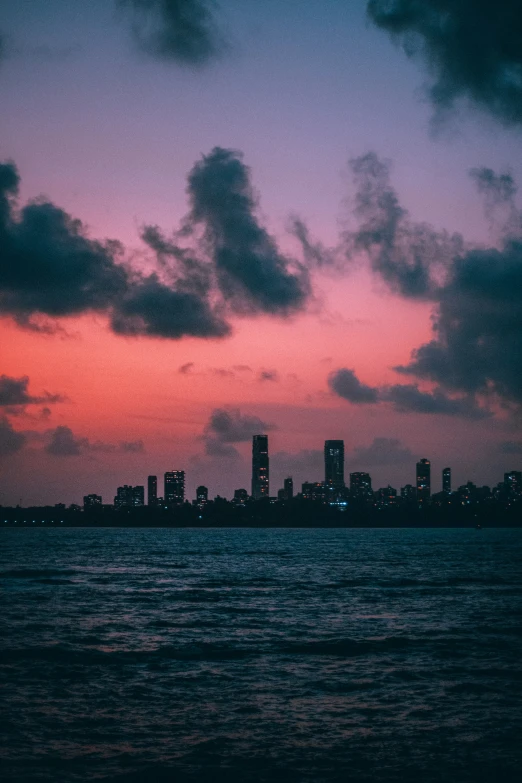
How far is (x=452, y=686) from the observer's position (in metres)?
27.9

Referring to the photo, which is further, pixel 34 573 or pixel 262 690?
pixel 34 573

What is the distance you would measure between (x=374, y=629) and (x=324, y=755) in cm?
2501

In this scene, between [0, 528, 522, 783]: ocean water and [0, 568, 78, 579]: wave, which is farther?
[0, 568, 78, 579]: wave

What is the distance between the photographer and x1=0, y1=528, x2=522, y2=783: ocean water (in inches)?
739

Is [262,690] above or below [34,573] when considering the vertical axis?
→ above

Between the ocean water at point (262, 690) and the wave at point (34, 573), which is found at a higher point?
the ocean water at point (262, 690)

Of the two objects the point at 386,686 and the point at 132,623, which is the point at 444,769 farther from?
the point at 132,623

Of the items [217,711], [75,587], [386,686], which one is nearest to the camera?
[217,711]

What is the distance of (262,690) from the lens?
27.1 metres

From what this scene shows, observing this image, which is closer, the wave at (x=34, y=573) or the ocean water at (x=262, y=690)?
the ocean water at (x=262, y=690)

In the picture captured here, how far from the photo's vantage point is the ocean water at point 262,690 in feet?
61.6

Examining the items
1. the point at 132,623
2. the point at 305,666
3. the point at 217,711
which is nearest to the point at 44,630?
the point at 132,623

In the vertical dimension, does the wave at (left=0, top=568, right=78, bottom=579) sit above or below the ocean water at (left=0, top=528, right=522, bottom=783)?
below

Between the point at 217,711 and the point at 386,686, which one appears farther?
the point at 386,686
